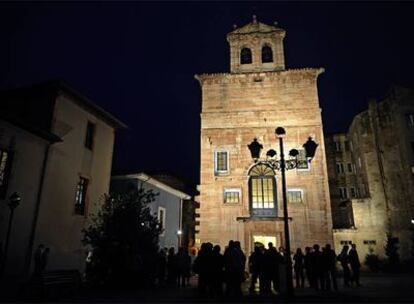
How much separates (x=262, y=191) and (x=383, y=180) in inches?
612

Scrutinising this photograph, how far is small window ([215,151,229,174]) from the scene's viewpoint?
854 inches

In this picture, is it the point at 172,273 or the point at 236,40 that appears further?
the point at 236,40

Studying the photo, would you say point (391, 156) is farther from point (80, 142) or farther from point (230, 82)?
point (80, 142)

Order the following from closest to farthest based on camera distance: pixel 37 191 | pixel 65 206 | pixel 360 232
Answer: pixel 37 191, pixel 65 206, pixel 360 232

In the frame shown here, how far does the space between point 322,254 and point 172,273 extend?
620 cm

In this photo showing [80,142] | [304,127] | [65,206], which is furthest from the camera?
[304,127]

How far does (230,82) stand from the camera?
23609 mm

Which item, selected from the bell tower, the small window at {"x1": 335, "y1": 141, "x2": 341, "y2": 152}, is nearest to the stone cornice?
the bell tower

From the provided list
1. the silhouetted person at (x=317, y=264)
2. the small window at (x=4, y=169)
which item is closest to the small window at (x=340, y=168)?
the silhouetted person at (x=317, y=264)

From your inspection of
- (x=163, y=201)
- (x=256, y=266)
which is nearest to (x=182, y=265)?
(x=256, y=266)

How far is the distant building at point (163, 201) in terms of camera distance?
2136 cm

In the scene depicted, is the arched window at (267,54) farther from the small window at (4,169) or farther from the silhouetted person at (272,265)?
the small window at (4,169)

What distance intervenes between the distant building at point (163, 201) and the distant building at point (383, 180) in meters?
14.5

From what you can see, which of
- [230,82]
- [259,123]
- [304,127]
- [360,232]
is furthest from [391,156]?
[230,82]
